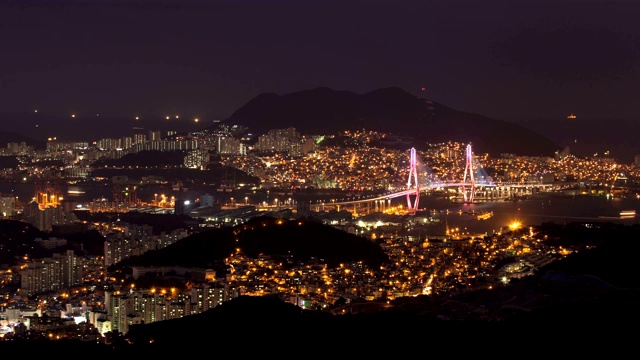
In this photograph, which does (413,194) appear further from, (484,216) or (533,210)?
(484,216)

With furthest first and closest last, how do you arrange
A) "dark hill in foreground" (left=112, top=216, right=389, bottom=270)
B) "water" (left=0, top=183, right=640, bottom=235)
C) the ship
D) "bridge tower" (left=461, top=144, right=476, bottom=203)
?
"bridge tower" (left=461, top=144, right=476, bottom=203) → the ship → "water" (left=0, top=183, right=640, bottom=235) → "dark hill in foreground" (left=112, top=216, right=389, bottom=270)

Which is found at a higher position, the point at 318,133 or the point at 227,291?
the point at 318,133

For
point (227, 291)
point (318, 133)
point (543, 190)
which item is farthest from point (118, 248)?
point (318, 133)

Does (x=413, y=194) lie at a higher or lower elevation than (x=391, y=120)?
lower

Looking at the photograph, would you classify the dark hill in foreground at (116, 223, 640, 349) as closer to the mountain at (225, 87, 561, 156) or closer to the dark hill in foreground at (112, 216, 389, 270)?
the dark hill in foreground at (112, 216, 389, 270)

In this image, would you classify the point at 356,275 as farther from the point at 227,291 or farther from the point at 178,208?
the point at 178,208

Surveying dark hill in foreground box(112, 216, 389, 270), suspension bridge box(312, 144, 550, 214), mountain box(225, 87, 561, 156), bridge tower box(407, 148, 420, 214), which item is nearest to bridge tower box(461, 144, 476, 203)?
suspension bridge box(312, 144, 550, 214)

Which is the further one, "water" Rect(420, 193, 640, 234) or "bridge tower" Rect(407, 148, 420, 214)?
"bridge tower" Rect(407, 148, 420, 214)

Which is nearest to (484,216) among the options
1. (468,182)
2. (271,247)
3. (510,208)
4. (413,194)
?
(510,208)
